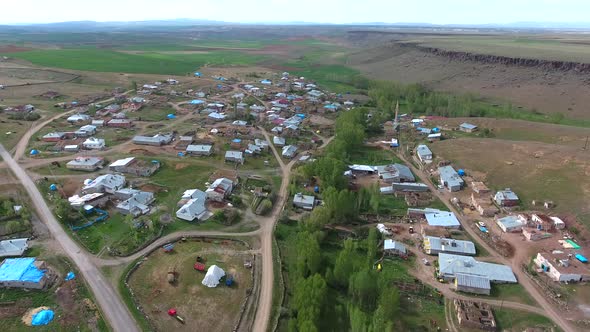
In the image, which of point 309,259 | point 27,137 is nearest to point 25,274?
point 309,259

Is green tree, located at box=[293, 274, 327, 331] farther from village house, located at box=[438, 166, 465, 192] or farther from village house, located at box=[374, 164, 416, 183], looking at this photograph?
village house, located at box=[438, 166, 465, 192]

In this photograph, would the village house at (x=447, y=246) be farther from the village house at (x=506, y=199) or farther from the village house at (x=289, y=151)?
the village house at (x=289, y=151)

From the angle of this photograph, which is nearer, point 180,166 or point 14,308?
point 14,308

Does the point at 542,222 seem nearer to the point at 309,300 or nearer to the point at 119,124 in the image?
the point at 309,300

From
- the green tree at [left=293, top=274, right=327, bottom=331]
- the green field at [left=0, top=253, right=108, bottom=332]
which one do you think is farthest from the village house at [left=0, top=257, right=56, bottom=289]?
the green tree at [left=293, top=274, right=327, bottom=331]

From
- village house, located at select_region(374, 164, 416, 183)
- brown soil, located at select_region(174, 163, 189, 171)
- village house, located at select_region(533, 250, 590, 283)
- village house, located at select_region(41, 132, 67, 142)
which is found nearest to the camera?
village house, located at select_region(533, 250, 590, 283)

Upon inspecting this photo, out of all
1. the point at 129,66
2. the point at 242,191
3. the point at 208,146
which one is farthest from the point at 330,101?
the point at 129,66

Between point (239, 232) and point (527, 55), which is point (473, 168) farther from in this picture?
point (527, 55)
